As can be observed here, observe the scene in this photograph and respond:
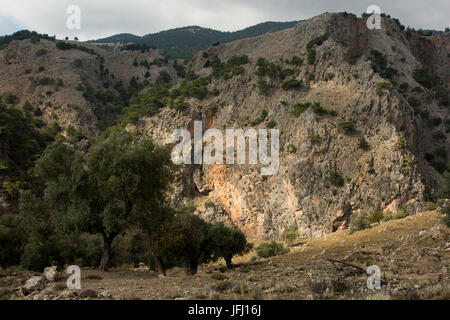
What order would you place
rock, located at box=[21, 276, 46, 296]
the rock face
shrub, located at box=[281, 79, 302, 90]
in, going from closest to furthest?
1. rock, located at box=[21, 276, 46, 296]
2. the rock face
3. shrub, located at box=[281, 79, 302, 90]

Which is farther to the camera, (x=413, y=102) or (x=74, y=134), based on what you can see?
(x=74, y=134)

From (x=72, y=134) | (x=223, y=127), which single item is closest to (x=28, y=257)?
(x=223, y=127)

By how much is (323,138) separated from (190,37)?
152 m

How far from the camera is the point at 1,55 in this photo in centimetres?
8550

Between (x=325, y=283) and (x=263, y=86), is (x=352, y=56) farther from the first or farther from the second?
(x=325, y=283)

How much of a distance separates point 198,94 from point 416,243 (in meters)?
50.1

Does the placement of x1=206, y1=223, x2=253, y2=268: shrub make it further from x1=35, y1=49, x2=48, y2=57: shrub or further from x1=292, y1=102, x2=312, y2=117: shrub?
x1=35, y1=49, x2=48, y2=57: shrub

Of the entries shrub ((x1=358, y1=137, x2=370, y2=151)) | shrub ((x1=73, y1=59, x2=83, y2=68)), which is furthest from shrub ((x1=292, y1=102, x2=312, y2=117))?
shrub ((x1=73, y1=59, x2=83, y2=68))

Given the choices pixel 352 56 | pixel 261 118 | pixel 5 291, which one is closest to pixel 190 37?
pixel 261 118

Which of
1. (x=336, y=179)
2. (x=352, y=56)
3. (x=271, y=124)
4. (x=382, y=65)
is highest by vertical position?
(x=382, y=65)

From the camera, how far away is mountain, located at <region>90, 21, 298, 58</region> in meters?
156

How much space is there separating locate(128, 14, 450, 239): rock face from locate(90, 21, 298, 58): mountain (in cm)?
9216

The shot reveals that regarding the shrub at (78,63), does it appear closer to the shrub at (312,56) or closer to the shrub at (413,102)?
the shrub at (312,56)

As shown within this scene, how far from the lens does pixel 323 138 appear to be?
45469 millimetres
